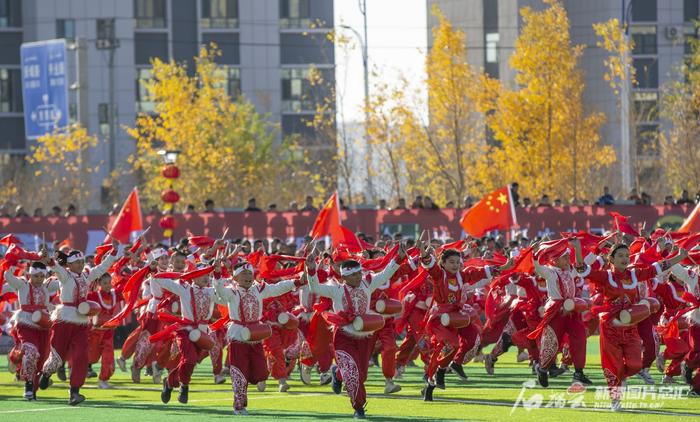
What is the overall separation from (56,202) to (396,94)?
13.5 meters

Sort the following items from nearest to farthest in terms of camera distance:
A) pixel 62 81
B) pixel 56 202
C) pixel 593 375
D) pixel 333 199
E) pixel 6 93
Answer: pixel 593 375, pixel 333 199, pixel 62 81, pixel 56 202, pixel 6 93

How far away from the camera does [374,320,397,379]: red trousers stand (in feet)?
68.0

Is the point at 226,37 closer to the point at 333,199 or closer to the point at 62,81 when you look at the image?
the point at 62,81

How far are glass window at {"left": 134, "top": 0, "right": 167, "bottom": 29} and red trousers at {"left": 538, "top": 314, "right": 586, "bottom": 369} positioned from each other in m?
45.6

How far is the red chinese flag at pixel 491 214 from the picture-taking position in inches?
1174

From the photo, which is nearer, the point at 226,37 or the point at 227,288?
the point at 227,288

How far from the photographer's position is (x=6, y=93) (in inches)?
2534

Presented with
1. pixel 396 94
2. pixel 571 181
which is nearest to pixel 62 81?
pixel 396 94

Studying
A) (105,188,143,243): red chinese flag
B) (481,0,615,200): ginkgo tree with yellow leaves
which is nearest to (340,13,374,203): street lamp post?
(481,0,615,200): ginkgo tree with yellow leaves

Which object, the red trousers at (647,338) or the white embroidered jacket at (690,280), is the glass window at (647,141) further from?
the white embroidered jacket at (690,280)

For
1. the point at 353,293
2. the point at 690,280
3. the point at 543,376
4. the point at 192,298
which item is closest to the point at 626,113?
the point at 543,376

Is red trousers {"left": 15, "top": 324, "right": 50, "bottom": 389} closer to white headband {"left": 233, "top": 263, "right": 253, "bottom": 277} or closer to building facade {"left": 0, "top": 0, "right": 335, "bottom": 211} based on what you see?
white headband {"left": 233, "top": 263, "right": 253, "bottom": 277}

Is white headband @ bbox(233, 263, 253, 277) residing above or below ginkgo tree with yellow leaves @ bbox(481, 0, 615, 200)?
below

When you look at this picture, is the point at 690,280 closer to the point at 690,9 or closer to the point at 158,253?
the point at 158,253
